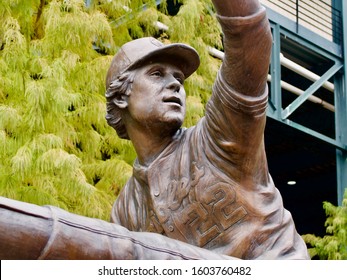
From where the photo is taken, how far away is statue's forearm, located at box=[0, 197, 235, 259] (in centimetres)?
300

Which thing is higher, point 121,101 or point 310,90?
point 121,101

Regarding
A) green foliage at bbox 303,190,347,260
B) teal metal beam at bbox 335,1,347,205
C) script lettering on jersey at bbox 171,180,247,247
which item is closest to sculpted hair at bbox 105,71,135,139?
script lettering on jersey at bbox 171,180,247,247

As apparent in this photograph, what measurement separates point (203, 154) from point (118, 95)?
0.49 m

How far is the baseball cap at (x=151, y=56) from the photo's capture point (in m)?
4.16

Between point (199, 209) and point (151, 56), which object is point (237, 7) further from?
point (199, 209)

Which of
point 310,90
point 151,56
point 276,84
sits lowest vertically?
point 310,90

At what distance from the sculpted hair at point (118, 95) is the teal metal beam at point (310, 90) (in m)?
10.9

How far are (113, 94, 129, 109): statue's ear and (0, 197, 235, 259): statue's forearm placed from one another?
0.91m

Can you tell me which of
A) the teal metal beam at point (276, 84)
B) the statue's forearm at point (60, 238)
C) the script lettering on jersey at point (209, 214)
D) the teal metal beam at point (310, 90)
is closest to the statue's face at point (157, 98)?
the script lettering on jersey at point (209, 214)

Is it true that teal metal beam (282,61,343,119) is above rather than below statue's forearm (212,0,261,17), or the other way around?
below

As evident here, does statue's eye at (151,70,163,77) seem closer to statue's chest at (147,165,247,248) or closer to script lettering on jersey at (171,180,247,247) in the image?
statue's chest at (147,165,247,248)

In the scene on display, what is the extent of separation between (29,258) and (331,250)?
9260 millimetres

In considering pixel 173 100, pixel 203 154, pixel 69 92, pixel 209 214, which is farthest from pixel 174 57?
pixel 69 92

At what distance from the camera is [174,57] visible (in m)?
4.23
